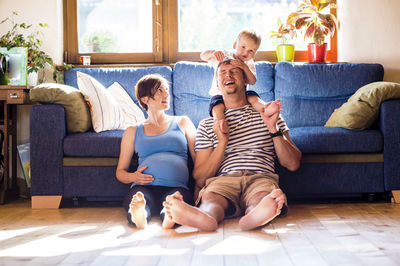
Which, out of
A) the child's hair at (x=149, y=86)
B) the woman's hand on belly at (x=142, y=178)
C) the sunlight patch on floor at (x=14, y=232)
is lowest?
the sunlight patch on floor at (x=14, y=232)

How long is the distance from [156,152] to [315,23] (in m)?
1.92

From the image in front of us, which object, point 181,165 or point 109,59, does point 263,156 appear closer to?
point 181,165

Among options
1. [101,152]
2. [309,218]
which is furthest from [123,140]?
[309,218]

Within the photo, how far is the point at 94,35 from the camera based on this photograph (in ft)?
13.7

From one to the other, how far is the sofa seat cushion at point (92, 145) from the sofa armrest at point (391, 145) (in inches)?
63.6

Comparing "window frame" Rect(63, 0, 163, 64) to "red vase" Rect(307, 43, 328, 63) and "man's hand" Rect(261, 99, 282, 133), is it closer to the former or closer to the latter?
"red vase" Rect(307, 43, 328, 63)

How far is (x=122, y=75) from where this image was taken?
362cm

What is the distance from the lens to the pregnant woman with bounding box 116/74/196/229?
2555 mm

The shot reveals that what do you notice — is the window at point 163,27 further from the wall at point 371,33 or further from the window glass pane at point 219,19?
the wall at point 371,33

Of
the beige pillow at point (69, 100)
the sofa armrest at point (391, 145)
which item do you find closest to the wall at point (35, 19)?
the beige pillow at point (69, 100)

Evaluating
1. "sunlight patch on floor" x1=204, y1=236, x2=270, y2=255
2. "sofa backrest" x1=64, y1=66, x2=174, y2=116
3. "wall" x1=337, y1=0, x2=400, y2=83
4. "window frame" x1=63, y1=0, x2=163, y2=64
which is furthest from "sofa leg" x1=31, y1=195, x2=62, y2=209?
"wall" x1=337, y1=0, x2=400, y2=83

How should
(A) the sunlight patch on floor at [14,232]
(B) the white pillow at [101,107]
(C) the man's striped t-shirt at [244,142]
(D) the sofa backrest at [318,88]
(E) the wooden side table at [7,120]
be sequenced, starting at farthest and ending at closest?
(D) the sofa backrest at [318,88] → (E) the wooden side table at [7,120] → (B) the white pillow at [101,107] → (C) the man's striped t-shirt at [244,142] → (A) the sunlight patch on floor at [14,232]

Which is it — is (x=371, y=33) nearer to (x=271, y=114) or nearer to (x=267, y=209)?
(x=271, y=114)

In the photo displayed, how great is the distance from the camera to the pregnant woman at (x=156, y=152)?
255 centimetres
